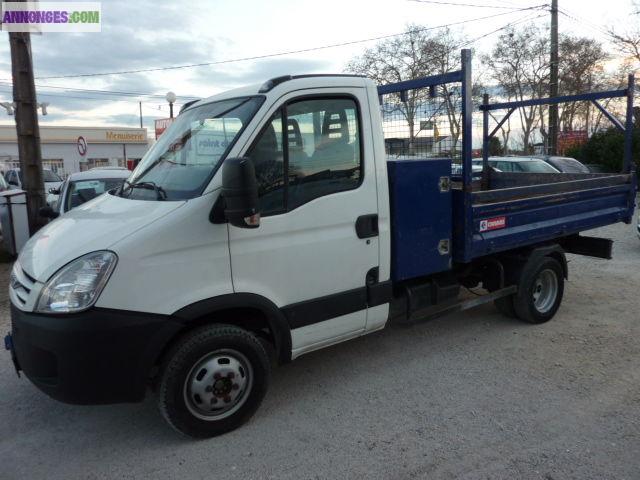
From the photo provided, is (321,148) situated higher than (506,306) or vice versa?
(321,148)

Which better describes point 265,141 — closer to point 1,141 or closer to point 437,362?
point 437,362

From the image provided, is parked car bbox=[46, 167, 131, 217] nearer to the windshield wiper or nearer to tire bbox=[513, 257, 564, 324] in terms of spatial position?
the windshield wiper

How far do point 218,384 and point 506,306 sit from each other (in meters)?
3.42

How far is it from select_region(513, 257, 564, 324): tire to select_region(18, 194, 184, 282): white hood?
3662 millimetres

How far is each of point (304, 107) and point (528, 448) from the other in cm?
264

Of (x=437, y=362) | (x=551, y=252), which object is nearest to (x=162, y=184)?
(x=437, y=362)

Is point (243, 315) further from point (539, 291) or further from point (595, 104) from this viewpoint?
point (595, 104)

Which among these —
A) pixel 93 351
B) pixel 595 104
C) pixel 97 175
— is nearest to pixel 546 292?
pixel 595 104

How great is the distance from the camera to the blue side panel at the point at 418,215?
410 centimetres

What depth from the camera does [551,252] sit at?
5508mm

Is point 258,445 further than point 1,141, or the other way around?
point 1,141

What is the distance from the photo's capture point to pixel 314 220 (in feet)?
11.9

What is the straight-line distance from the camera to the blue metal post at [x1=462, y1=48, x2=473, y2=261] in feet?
13.8

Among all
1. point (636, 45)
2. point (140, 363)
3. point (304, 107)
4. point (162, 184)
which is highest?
point (636, 45)
